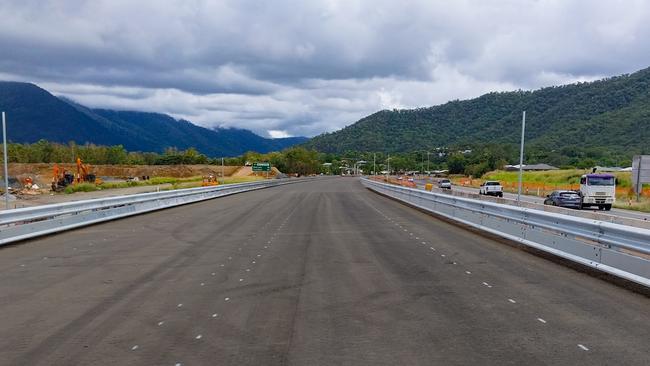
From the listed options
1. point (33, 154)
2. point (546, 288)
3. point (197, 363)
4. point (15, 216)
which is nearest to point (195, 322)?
point (197, 363)

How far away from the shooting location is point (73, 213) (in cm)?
1800

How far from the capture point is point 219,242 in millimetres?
13961

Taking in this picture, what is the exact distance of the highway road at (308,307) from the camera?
5.50 meters

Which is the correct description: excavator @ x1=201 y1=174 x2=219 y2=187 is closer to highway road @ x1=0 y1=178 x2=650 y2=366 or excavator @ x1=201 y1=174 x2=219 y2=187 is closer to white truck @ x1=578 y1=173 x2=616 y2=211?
white truck @ x1=578 y1=173 x2=616 y2=211

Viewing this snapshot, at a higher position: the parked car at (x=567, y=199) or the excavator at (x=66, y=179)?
the parked car at (x=567, y=199)

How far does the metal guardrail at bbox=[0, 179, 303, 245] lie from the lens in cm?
1405

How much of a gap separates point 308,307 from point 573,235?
6375mm

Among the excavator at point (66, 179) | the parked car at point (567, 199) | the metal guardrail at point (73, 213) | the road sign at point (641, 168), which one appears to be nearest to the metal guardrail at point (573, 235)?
the metal guardrail at point (73, 213)

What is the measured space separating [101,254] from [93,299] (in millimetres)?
4547

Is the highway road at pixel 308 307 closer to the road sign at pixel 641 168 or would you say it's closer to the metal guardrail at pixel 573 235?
the metal guardrail at pixel 573 235

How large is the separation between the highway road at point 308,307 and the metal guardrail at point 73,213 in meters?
1.23

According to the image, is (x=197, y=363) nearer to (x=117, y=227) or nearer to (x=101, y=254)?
(x=101, y=254)

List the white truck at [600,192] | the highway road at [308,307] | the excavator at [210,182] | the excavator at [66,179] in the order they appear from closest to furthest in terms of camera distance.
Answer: the highway road at [308,307] → the white truck at [600,192] → the excavator at [210,182] → the excavator at [66,179]

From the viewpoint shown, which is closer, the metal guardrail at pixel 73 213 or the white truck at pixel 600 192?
the metal guardrail at pixel 73 213
